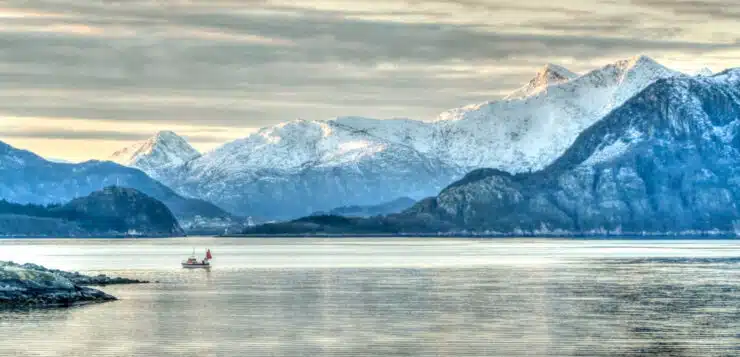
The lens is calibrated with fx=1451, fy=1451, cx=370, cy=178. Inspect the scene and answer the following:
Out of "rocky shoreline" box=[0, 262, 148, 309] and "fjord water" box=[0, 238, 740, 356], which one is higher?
"rocky shoreline" box=[0, 262, 148, 309]

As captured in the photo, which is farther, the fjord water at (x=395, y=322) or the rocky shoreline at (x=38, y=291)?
the rocky shoreline at (x=38, y=291)

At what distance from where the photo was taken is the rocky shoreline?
461 feet

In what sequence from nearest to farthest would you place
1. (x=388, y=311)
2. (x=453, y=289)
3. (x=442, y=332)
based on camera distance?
(x=442, y=332) < (x=388, y=311) < (x=453, y=289)

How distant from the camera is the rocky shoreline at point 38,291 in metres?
140

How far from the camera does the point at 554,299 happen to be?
148125mm

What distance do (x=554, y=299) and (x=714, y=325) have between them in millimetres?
33686

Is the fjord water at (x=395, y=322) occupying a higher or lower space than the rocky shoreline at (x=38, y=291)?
lower

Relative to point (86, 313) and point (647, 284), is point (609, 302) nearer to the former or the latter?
point (647, 284)

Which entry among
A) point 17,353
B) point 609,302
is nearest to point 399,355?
point 17,353

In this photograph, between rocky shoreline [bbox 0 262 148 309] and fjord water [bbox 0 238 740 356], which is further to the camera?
rocky shoreline [bbox 0 262 148 309]

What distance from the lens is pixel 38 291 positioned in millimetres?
144250

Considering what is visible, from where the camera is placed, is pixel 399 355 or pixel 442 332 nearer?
pixel 399 355

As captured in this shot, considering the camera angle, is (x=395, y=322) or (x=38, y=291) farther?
(x=38, y=291)

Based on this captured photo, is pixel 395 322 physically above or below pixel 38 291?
below
